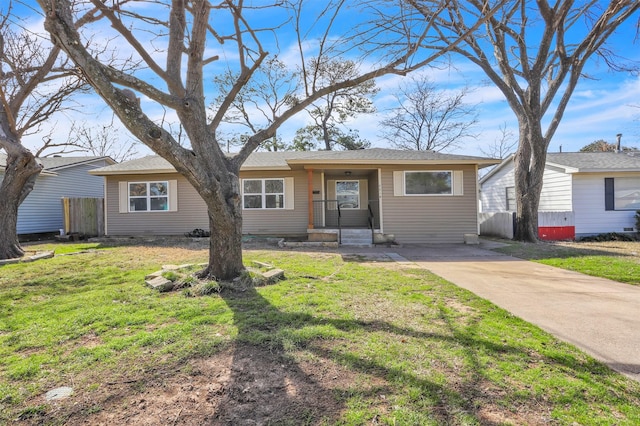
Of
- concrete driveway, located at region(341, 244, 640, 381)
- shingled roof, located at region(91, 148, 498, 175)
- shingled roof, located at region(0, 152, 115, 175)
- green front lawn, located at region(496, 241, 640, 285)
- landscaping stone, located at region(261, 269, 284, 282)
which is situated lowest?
concrete driveway, located at region(341, 244, 640, 381)

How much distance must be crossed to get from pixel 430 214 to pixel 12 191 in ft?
38.1

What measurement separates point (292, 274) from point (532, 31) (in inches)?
473

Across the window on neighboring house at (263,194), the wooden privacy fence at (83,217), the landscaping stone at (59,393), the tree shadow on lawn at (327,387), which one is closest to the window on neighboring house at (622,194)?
the window on neighboring house at (263,194)

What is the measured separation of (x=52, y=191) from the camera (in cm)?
1469

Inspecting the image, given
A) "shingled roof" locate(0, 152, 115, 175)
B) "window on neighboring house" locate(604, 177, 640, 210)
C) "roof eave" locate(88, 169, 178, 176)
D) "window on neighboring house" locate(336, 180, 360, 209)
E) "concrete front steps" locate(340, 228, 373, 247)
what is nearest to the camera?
"concrete front steps" locate(340, 228, 373, 247)

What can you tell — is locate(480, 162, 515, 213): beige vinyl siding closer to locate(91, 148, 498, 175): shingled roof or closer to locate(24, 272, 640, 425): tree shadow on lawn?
locate(91, 148, 498, 175): shingled roof

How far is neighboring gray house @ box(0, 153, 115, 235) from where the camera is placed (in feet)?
43.9

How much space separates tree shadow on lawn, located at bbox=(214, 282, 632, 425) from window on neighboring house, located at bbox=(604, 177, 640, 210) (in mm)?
13326

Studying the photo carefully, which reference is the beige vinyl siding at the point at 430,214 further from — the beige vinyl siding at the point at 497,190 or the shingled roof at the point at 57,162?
the shingled roof at the point at 57,162

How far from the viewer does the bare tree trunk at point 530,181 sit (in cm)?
1098

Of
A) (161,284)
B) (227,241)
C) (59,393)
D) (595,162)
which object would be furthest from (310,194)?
(595,162)

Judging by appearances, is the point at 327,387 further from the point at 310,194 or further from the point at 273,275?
the point at 310,194

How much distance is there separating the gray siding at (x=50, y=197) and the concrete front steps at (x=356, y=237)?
12.9m

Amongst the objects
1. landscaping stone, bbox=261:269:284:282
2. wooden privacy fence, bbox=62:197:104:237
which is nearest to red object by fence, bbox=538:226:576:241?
landscaping stone, bbox=261:269:284:282
